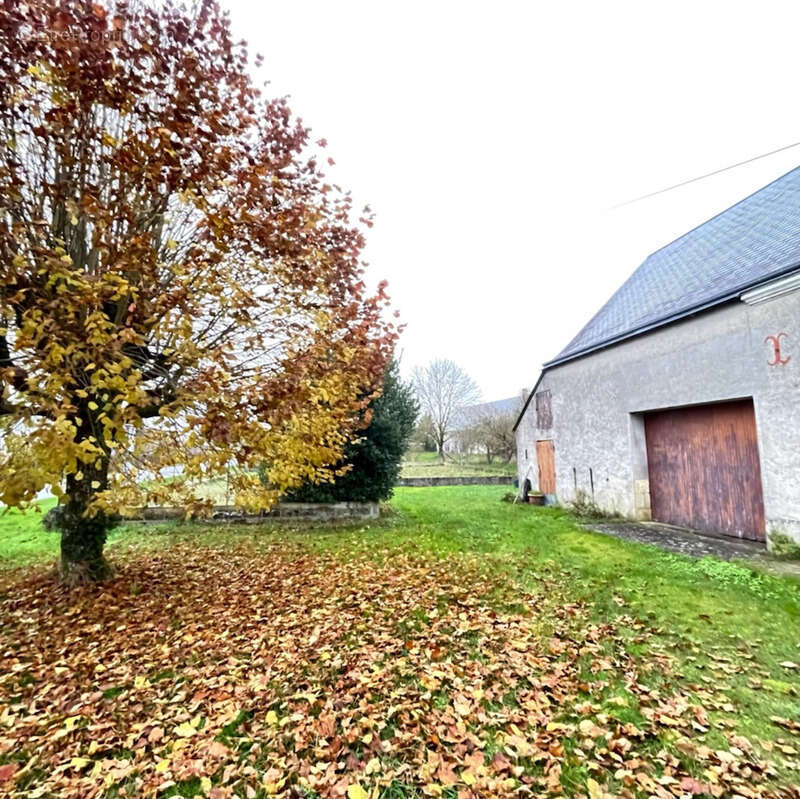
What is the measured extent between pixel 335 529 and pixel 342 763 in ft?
23.9

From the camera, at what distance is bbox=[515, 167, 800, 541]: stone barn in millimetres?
6418

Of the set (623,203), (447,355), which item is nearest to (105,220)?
(623,203)

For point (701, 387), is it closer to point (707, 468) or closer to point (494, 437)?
point (707, 468)

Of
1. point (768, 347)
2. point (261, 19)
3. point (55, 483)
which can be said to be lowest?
point (55, 483)

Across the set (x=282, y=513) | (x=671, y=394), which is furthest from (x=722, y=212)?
(x=282, y=513)

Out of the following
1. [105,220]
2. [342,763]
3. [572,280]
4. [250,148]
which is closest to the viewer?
[342,763]

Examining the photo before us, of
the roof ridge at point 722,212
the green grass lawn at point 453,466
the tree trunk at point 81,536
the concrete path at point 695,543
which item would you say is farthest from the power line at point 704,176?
the green grass lawn at point 453,466

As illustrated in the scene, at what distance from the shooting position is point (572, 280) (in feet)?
43.0

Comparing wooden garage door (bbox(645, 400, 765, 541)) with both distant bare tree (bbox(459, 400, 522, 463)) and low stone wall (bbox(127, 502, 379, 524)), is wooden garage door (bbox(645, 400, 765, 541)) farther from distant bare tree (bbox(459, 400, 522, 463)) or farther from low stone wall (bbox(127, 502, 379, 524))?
distant bare tree (bbox(459, 400, 522, 463))

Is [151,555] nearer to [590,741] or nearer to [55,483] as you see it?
[55,483]

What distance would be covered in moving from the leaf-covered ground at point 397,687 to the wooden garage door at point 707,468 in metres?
2.36

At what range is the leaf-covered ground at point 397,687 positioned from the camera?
7.64 feet

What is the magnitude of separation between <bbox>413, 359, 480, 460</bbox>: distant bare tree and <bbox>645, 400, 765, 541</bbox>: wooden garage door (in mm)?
24299

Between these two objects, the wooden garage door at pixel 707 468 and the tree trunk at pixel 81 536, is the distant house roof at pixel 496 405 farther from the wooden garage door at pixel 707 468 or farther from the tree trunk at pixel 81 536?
the tree trunk at pixel 81 536
